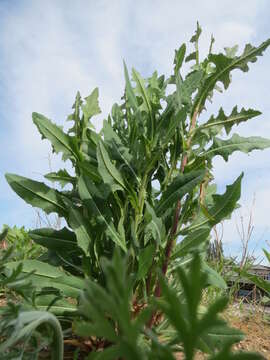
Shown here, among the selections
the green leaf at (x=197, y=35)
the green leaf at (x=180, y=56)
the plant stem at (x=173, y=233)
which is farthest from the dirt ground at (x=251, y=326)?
the green leaf at (x=197, y=35)

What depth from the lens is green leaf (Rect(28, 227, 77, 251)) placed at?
5.94 ft

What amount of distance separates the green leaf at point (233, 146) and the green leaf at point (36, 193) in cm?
73

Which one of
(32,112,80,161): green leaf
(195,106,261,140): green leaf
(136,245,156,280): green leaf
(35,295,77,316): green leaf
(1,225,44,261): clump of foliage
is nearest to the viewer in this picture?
(136,245,156,280): green leaf

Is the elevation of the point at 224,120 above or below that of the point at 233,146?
above

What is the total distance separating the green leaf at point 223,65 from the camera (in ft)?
6.42

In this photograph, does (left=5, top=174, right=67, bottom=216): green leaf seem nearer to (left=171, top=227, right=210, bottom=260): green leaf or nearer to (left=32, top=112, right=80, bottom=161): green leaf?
(left=32, top=112, right=80, bottom=161): green leaf

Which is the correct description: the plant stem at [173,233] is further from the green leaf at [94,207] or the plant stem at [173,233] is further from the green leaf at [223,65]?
the green leaf at [94,207]

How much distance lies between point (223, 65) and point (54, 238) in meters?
1.13

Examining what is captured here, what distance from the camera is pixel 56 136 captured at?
191cm

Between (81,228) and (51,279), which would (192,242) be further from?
(51,279)

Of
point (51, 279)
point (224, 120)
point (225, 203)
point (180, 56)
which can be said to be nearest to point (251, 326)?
point (225, 203)

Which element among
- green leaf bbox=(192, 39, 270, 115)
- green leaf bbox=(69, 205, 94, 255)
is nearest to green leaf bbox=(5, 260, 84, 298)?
green leaf bbox=(69, 205, 94, 255)

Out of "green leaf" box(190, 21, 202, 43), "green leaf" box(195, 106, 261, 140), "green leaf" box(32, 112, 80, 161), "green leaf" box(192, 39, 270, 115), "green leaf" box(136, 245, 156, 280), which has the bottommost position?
"green leaf" box(136, 245, 156, 280)

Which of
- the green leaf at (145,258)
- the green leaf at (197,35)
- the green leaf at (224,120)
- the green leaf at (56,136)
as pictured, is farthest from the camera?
the green leaf at (197,35)
